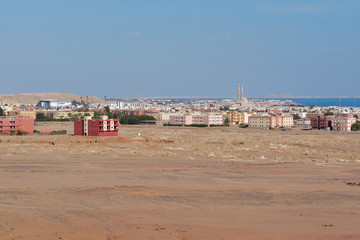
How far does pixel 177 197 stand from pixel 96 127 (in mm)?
32733

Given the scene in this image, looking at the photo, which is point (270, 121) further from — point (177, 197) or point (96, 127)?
point (177, 197)

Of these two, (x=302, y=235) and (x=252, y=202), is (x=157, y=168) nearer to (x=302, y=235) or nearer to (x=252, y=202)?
(x=252, y=202)

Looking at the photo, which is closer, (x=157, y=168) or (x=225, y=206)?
(x=225, y=206)

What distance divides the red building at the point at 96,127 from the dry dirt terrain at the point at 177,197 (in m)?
16.8

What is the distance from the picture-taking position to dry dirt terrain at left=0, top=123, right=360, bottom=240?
531 inches

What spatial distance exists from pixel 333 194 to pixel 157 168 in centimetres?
1026

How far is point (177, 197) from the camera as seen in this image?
17.8 metres

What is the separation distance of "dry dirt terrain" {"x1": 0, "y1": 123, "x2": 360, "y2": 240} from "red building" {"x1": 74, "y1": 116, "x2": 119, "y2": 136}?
16.8m

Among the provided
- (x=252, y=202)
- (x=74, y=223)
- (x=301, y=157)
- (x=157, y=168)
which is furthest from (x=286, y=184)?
(x=301, y=157)

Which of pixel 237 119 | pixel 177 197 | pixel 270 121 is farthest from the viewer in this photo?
pixel 237 119

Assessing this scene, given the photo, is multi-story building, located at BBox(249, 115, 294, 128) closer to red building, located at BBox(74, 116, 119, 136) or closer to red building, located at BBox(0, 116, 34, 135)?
red building, located at BBox(74, 116, 119, 136)

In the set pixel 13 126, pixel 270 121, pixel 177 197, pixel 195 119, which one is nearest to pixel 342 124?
pixel 270 121

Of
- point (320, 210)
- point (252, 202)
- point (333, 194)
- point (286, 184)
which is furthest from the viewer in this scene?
point (286, 184)

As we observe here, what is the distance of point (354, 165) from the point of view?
94.8 ft
